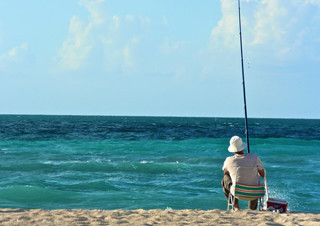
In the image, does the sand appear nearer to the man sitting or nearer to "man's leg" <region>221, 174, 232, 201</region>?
"man's leg" <region>221, 174, 232, 201</region>

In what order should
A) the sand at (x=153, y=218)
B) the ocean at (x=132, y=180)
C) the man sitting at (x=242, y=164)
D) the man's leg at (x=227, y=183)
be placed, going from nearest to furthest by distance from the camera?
1. the sand at (x=153, y=218)
2. the man sitting at (x=242, y=164)
3. the man's leg at (x=227, y=183)
4. the ocean at (x=132, y=180)

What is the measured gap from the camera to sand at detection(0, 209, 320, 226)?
6133 mm

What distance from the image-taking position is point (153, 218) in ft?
21.1

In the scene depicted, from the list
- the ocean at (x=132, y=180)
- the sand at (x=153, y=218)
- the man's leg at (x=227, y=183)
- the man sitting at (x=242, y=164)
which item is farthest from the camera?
the ocean at (x=132, y=180)

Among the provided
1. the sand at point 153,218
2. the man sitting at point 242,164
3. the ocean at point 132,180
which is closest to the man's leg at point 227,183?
the man sitting at point 242,164

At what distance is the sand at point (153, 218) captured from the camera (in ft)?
20.1

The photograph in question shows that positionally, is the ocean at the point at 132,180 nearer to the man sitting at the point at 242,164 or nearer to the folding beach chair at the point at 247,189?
the folding beach chair at the point at 247,189

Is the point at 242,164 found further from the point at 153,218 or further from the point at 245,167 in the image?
the point at 153,218

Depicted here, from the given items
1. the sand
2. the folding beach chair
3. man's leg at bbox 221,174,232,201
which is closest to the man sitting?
the folding beach chair

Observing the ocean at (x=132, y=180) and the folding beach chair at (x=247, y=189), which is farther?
the ocean at (x=132, y=180)

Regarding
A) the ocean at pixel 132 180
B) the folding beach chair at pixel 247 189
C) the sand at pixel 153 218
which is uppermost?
the folding beach chair at pixel 247 189

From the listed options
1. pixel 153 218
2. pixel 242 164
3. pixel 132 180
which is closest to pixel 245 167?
pixel 242 164

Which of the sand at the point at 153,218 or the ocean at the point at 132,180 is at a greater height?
the sand at the point at 153,218

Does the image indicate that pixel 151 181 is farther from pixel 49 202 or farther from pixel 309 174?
pixel 309 174
